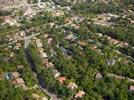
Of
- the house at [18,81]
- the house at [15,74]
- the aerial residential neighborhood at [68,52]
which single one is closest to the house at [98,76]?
the aerial residential neighborhood at [68,52]

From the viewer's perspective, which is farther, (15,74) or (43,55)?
(43,55)

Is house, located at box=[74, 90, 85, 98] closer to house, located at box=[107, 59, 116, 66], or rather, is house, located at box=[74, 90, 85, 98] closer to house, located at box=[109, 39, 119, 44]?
house, located at box=[107, 59, 116, 66]

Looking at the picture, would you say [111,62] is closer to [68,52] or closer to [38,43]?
[68,52]

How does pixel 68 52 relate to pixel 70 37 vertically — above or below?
above

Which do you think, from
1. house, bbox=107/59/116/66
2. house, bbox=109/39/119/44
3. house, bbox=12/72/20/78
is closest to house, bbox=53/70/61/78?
house, bbox=12/72/20/78

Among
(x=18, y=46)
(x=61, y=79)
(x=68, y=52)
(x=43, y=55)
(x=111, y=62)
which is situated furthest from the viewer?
(x=18, y=46)

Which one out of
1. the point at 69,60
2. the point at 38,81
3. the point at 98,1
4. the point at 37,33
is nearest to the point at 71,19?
the point at 37,33

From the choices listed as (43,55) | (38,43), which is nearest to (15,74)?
(43,55)

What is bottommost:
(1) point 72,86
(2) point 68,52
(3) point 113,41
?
(2) point 68,52

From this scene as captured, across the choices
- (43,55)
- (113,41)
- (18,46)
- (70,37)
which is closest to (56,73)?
(43,55)

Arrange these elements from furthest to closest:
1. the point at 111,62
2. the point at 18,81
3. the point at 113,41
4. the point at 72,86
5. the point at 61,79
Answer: the point at 113,41, the point at 111,62, the point at 18,81, the point at 61,79, the point at 72,86
